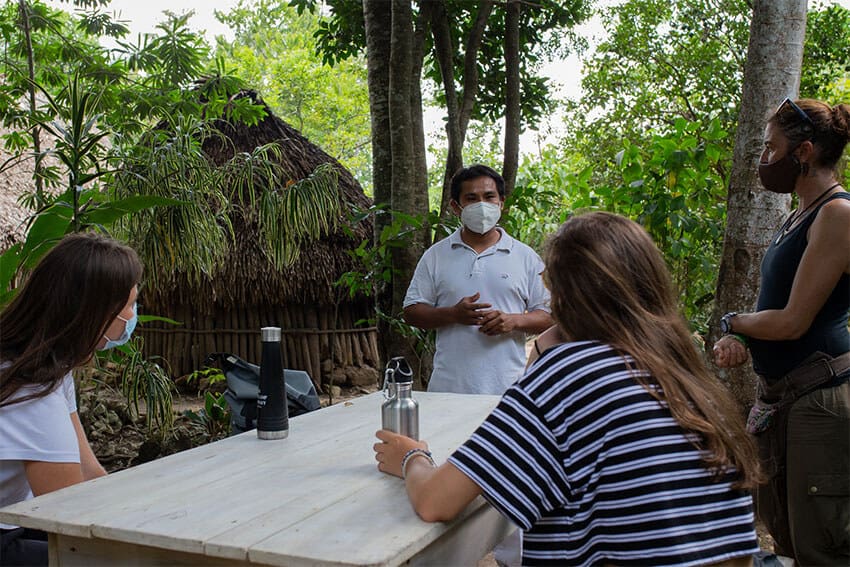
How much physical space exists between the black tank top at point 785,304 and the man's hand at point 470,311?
40.7 inches

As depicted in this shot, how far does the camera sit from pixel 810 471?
6.96 ft

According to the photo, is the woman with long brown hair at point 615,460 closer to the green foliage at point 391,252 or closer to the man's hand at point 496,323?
the man's hand at point 496,323

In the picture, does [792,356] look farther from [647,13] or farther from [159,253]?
[647,13]

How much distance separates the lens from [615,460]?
1.30 m

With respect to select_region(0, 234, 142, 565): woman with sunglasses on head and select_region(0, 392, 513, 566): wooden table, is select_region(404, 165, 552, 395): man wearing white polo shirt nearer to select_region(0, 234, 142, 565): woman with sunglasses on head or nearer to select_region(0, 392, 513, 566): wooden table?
select_region(0, 392, 513, 566): wooden table

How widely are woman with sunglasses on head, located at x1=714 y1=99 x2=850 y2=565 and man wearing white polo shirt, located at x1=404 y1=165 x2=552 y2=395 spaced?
3.11 ft

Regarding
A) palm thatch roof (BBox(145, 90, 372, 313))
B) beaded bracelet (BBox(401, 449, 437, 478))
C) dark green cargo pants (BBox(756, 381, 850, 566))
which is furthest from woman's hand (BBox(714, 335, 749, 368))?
palm thatch roof (BBox(145, 90, 372, 313))

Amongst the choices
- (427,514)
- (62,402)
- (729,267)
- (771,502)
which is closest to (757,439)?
(771,502)

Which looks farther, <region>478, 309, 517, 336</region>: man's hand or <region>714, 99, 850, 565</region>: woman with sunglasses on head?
<region>478, 309, 517, 336</region>: man's hand

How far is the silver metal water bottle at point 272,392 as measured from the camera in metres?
2.04

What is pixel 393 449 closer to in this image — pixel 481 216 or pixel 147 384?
pixel 481 216

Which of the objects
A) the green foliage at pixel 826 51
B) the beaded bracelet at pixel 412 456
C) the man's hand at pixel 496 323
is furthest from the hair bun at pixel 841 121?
the green foliage at pixel 826 51

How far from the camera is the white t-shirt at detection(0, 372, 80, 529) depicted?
1683 millimetres

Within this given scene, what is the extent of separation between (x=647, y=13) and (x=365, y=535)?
8962mm
